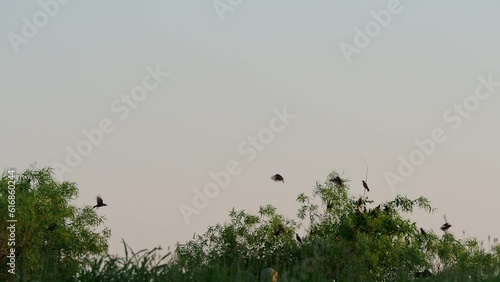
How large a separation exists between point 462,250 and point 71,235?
2092 cm

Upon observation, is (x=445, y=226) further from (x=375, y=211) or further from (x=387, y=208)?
(x=387, y=208)

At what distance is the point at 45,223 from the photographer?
40500 millimetres

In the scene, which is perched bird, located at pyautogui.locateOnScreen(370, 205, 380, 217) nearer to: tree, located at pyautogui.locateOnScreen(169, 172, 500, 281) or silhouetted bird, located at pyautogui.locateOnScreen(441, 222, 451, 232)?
tree, located at pyautogui.locateOnScreen(169, 172, 500, 281)

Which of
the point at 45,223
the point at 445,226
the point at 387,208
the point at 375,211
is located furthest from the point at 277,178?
the point at 45,223

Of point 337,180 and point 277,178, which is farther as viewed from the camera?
point 337,180

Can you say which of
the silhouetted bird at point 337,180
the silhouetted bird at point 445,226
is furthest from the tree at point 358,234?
the silhouetted bird at point 445,226

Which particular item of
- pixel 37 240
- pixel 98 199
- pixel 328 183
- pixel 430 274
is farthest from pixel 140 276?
pixel 328 183

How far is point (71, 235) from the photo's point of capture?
41406 millimetres

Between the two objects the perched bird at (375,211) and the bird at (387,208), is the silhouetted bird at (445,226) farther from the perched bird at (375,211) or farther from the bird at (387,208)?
the bird at (387,208)

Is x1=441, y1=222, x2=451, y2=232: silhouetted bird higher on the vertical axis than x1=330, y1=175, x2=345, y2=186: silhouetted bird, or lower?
lower

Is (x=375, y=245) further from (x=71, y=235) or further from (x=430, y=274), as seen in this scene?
(x=430, y=274)

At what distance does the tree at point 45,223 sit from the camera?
121ft

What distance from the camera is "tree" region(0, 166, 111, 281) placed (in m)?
36.9

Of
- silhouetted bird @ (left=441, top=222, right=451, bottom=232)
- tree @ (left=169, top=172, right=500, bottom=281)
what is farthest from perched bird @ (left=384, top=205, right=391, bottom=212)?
silhouetted bird @ (left=441, top=222, right=451, bottom=232)
